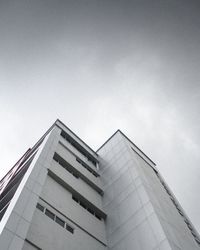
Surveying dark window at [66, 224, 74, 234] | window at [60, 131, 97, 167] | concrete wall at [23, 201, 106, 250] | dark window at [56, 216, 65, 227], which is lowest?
concrete wall at [23, 201, 106, 250]

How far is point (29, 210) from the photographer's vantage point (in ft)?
41.2

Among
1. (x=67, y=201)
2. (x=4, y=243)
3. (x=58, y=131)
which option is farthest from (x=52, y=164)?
(x=4, y=243)

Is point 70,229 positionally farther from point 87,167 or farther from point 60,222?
point 87,167

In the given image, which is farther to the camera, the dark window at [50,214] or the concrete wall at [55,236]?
the dark window at [50,214]

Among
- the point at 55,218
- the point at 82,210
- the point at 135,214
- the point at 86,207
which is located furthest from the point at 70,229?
the point at 135,214

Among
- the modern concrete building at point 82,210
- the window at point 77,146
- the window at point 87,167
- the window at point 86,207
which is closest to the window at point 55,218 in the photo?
the modern concrete building at point 82,210

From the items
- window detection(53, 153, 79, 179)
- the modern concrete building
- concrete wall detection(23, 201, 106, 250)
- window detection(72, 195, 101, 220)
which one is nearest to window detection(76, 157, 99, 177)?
the modern concrete building

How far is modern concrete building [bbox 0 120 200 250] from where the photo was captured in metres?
12.6

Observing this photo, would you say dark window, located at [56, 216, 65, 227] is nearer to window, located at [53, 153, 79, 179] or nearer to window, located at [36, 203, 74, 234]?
window, located at [36, 203, 74, 234]

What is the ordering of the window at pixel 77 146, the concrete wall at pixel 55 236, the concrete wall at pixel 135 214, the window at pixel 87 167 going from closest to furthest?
the concrete wall at pixel 55 236 → the concrete wall at pixel 135 214 → the window at pixel 87 167 → the window at pixel 77 146

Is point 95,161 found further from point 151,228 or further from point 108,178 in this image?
point 151,228

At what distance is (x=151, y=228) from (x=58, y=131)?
597 inches

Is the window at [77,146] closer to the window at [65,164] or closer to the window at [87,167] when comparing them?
the window at [87,167]

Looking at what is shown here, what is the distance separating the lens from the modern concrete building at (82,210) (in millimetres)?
12609
